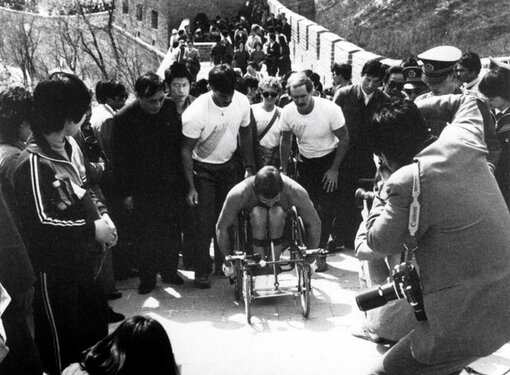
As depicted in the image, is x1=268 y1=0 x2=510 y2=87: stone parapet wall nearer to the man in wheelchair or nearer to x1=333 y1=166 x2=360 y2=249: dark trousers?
x1=333 y1=166 x2=360 y2=249: dark trousers

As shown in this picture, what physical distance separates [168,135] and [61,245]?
8.16ft

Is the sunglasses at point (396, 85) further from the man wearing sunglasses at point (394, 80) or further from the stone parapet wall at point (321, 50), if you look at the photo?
the stone parapet wall at point (321, 50)

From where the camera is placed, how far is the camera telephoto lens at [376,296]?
314 cm

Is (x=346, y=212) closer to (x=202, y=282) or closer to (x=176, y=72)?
(x=202, y=282)

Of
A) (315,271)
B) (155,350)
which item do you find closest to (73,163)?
(155,350)

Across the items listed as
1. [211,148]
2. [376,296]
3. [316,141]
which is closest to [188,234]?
[211,148]

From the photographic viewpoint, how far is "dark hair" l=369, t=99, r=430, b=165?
3.14 metres

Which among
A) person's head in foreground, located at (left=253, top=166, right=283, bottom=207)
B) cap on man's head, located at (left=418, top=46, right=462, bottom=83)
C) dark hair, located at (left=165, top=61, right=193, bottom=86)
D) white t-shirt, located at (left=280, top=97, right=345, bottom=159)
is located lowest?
person's head in foreground, located at (left=253, top=166, right=283, bottom=207)

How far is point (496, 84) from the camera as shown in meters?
5.55

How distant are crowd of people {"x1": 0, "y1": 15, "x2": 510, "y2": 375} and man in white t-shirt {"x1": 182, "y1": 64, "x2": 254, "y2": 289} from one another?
0.01 m

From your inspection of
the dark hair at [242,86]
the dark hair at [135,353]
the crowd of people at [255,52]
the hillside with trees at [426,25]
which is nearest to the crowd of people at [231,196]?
the dark hair at [135,353]

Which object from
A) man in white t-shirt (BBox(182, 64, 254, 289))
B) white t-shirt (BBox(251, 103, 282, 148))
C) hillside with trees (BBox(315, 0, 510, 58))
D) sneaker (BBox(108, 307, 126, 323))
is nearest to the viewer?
sneaker (BBox(108, 307, 126, 323))

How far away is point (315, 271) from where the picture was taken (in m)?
6.75

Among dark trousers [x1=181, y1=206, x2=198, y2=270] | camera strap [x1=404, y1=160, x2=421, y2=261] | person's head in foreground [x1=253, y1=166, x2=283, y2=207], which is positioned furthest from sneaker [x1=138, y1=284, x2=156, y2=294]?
camera strap [x1=404, y1=160, x2=421, y2=261]
